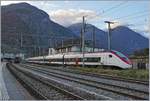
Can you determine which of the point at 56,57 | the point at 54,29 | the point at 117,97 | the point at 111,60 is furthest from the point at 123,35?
the point at 117,97

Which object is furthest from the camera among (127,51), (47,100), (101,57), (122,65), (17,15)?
(17,15)

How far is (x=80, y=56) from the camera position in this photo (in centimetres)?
5691

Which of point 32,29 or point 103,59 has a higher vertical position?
point 32,29

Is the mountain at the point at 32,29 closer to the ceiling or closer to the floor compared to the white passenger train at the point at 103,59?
closer to the ceiling

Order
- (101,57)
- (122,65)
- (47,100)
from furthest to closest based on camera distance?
(101,57), (122,65), (47,100)

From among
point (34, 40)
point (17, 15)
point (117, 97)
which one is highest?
point (17, 15)

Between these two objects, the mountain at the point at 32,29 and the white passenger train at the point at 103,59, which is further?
the mountain at the point at 32,29

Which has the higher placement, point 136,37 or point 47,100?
point 136,37

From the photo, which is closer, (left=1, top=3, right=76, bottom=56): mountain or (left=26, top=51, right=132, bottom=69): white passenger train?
(left=26, top=51, right=132, bottom=69): white passenger train

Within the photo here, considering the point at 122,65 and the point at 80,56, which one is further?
the point at 80,56

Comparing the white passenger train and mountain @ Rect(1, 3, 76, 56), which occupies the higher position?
mountain @ Rect(1, 3, 76, 56)

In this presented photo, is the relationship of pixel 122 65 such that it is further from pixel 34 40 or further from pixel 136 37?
pixel 136 37

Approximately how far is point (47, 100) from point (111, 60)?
1241 inches

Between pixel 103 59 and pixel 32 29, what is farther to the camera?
pixel 32 29
